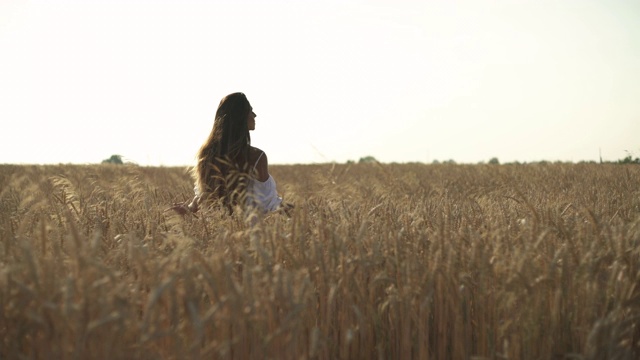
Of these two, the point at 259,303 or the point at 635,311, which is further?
the point at 635,311

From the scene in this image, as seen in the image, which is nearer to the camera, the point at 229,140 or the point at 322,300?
the point at 322,300

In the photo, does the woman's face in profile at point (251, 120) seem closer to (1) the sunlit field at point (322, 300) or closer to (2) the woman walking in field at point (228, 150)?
(2) the woman walking in field at point (228, 150)

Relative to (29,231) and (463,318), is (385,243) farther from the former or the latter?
(29,231)

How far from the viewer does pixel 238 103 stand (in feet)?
15.4

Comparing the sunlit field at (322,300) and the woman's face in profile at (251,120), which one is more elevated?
the woman's face in profile at (251,120)

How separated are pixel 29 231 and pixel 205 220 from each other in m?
1.39

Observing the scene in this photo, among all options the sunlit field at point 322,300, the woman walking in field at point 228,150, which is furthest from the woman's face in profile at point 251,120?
the sunlit field at point 322,300

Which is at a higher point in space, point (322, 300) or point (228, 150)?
point (228, 150)

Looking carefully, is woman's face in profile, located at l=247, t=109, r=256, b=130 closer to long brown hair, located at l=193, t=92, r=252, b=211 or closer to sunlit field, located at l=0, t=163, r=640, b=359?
long brown hair, located at l=193, t=92, r=252, b=211

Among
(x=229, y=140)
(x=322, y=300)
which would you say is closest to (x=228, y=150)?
(x=229, y=140)

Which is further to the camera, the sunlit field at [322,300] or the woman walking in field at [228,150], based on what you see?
the woman walking in field at [228,150]

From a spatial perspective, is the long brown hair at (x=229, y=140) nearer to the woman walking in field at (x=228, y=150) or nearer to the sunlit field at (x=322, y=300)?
the woman walking in field at (x=228, y=150)

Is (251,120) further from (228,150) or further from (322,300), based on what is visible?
(322,300)

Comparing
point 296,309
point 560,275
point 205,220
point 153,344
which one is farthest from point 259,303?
point 205,220
